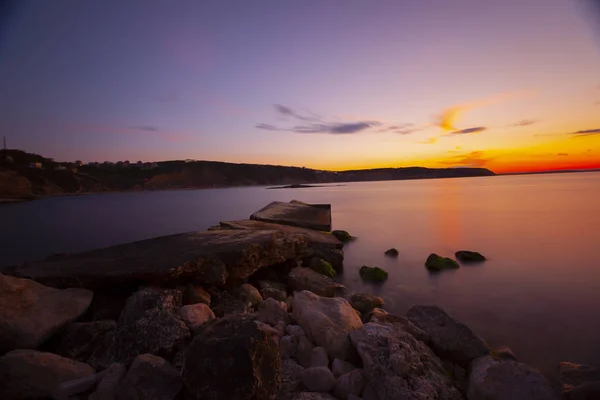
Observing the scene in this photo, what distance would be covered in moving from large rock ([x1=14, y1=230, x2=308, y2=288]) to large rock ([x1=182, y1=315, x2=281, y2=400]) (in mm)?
2618

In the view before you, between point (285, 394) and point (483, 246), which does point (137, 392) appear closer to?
point (285, 394)

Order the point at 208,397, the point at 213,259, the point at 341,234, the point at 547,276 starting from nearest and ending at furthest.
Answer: the point at 208,397
the point at 213,259
the point at 547,276
the point at 341,234

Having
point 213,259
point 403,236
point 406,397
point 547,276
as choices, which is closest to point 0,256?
point 213,259

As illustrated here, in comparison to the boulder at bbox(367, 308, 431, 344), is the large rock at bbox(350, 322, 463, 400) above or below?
above

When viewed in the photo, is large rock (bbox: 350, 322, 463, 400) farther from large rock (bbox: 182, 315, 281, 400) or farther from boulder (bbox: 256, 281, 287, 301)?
boulder (bbox: 256, 281, 287, 301)

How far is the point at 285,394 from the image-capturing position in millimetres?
3107

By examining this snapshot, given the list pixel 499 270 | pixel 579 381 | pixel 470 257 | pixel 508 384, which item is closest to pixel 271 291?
pixel 508 384

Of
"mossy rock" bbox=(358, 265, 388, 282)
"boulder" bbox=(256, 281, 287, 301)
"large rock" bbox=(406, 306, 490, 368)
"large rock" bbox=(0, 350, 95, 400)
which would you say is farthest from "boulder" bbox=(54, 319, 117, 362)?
"mossy rock" bbox=(358, 265, 388, 282)

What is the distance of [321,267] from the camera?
946 cm

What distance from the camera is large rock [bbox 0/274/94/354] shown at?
3.42m

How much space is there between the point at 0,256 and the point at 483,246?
22093 millimetres

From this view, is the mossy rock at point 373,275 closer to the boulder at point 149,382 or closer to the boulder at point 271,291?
the boulder at point 271,291

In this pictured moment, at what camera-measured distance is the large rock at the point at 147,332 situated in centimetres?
342

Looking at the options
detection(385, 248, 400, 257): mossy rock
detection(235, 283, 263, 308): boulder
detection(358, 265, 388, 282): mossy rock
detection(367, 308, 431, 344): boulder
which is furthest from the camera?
detection(385, 248, 400, 257): mossy rock
